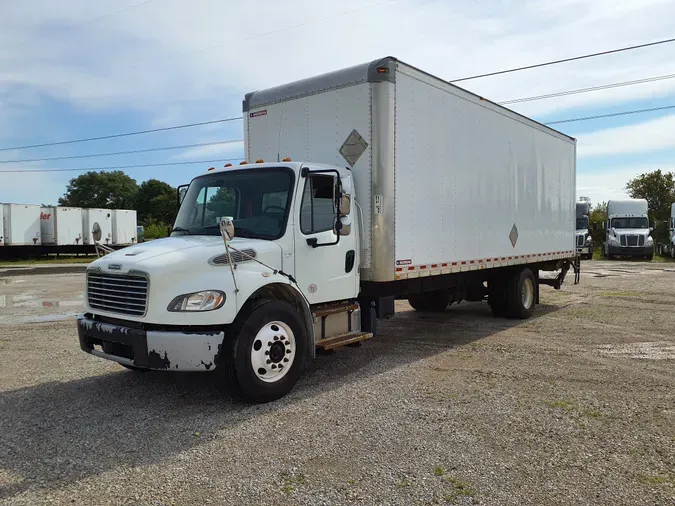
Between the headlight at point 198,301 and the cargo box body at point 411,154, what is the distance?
2282mm

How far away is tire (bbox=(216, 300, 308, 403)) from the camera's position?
516 cm

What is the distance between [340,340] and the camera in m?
6.45

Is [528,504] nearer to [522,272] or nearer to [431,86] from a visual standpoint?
[431,86]

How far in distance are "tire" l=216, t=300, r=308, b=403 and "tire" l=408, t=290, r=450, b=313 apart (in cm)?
521

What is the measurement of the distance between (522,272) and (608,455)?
6.85m

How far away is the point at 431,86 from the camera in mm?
7535

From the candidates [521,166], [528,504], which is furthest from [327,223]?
[521,166]

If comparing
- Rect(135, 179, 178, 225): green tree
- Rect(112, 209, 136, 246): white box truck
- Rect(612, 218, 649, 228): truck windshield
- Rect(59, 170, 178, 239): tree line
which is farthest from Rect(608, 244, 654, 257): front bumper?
Rect(59, 170, 178, 239): tree line

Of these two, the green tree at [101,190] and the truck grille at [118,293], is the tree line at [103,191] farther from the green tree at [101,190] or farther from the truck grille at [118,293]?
the truck grille at [118,293]

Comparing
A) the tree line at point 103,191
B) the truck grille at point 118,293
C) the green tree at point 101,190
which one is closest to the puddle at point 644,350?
the truck grille at point 118,293

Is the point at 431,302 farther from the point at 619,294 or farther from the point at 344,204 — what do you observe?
the point at 619,294

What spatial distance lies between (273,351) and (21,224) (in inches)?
1209

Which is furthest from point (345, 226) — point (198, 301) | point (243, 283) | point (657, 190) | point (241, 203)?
point (657, 190)

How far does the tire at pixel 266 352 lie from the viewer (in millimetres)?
5164
